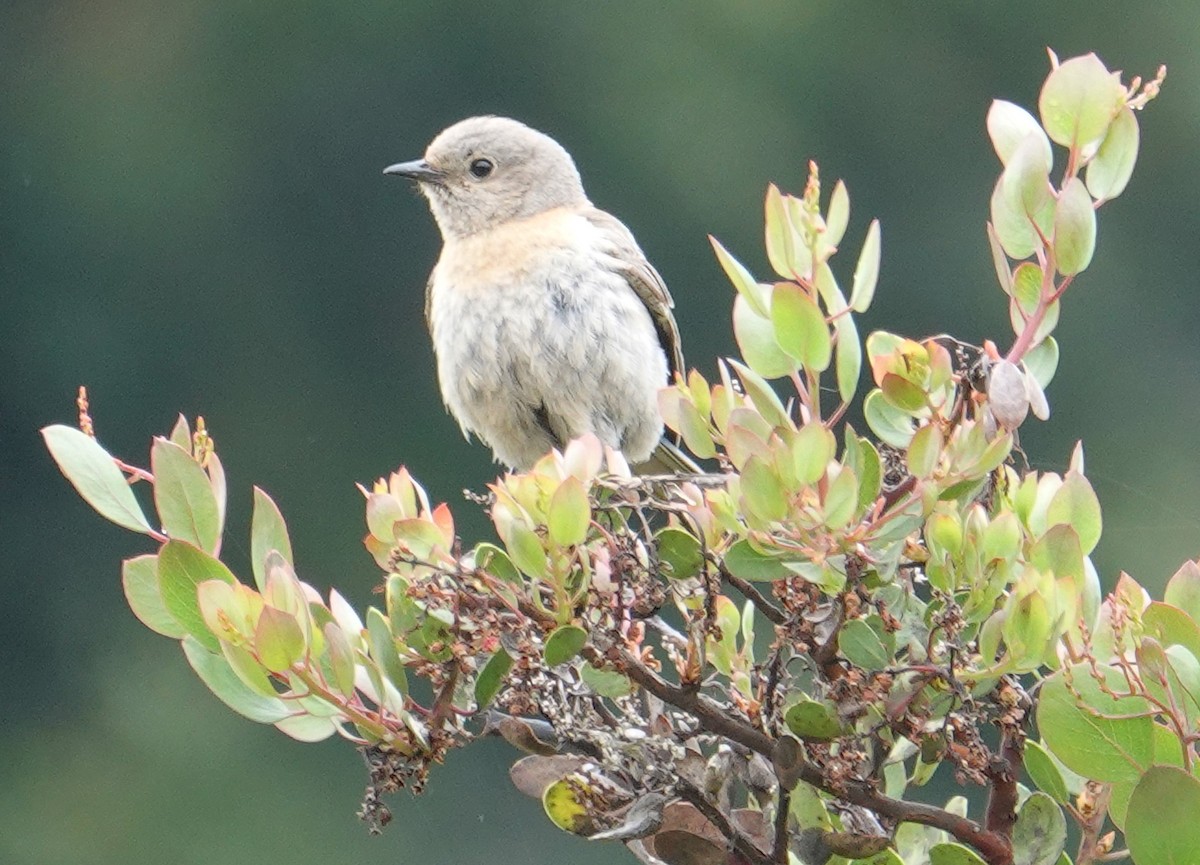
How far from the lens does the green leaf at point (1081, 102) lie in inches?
65.4

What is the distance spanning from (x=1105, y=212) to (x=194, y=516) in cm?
1112

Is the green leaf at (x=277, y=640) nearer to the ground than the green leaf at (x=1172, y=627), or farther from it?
nearer to the ground

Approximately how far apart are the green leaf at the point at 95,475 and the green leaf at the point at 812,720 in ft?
1.86

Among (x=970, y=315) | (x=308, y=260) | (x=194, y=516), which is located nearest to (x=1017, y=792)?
(x=194, y=516)

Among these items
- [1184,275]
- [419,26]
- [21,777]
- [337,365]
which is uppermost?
[419,26]

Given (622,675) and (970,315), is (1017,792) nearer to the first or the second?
(622,675)

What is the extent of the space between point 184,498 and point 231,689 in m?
0.17

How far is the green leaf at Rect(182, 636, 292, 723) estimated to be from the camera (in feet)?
5.46

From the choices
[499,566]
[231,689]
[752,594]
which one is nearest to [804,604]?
[752,594]

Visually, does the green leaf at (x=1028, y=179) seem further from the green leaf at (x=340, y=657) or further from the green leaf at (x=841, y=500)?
the green leaf at (x=340, y=657)

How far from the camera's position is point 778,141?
41.0 feet

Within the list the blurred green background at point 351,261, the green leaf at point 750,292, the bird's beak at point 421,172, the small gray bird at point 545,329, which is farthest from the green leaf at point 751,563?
the blurred green background at point 351,261

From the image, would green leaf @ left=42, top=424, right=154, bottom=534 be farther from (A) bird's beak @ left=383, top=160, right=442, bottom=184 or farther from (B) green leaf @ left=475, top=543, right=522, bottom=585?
(A) bird's beak @ left=383, top=160, right=442, bottom=184

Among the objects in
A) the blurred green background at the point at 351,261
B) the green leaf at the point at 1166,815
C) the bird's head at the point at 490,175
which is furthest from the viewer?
the blurred green background at the point at 351,261
